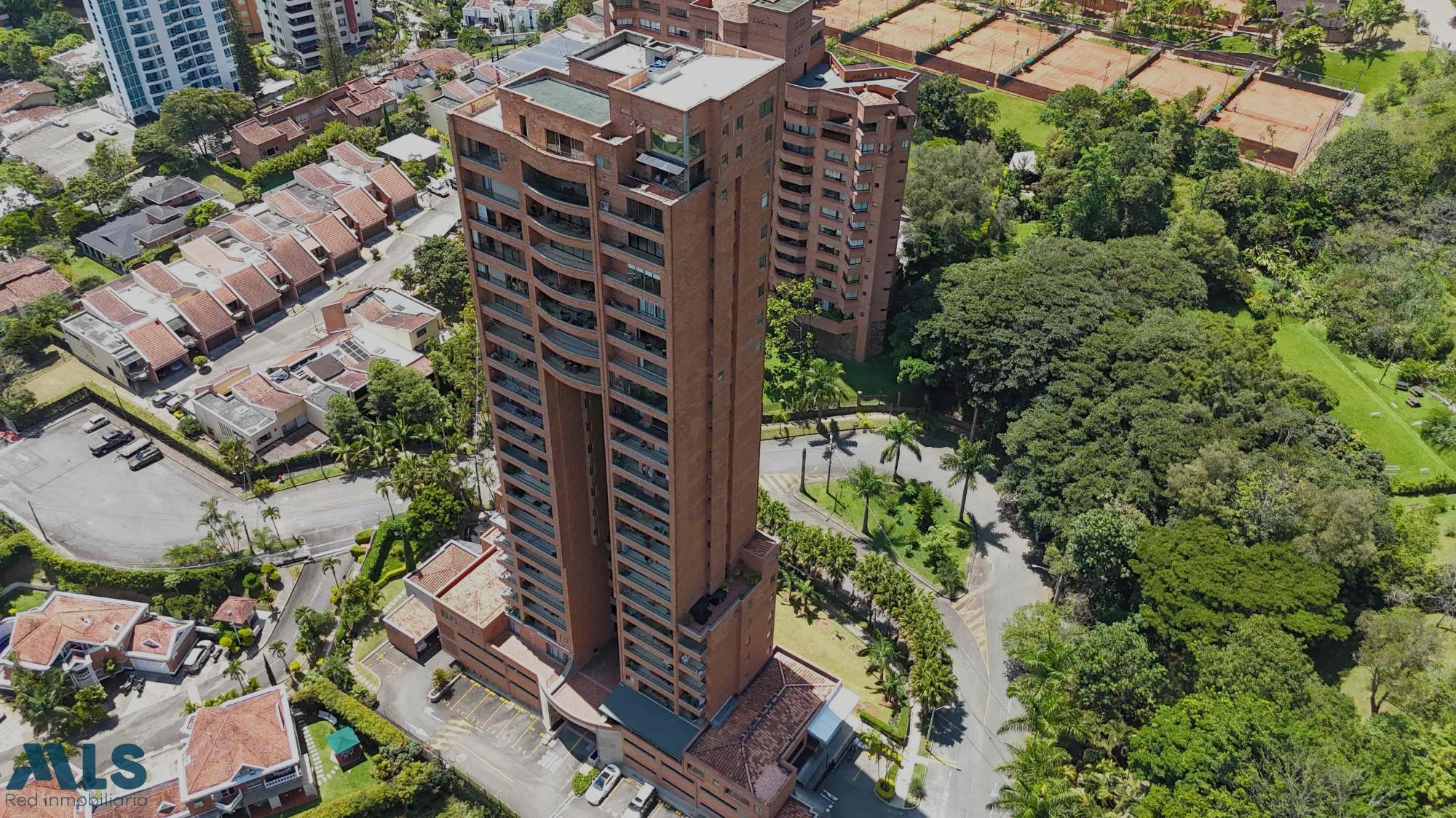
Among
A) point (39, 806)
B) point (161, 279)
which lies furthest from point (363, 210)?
point (39, 806)

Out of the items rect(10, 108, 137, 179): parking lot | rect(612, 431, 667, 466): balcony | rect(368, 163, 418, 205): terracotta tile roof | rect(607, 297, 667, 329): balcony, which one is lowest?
rect(10, 108, 137, 179): parking lot

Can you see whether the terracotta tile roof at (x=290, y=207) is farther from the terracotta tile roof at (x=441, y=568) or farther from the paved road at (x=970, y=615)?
the paved road at (x=970, y=615)

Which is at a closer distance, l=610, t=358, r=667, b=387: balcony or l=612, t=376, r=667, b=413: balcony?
l=610, t=358, r=667, b=387: balcony

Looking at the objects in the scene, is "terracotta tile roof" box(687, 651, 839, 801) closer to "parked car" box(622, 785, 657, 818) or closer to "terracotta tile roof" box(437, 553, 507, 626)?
"parked car" box(622, 785, 657, 818)

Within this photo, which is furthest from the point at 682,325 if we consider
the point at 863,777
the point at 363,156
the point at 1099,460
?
the point at 363,156

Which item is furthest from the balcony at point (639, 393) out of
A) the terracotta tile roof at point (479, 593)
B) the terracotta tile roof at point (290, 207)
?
the terracotta tile roof at point (290, 207)

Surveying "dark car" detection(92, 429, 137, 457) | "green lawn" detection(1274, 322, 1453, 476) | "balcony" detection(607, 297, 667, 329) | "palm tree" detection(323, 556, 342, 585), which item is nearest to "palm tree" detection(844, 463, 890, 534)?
"balcony" detection(607, 297, 667, 329)
